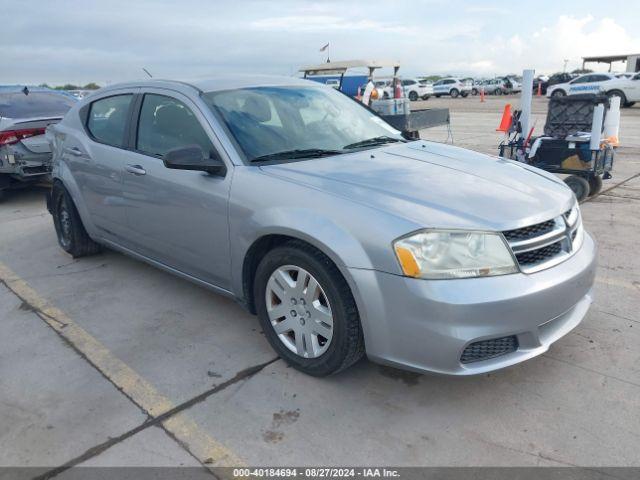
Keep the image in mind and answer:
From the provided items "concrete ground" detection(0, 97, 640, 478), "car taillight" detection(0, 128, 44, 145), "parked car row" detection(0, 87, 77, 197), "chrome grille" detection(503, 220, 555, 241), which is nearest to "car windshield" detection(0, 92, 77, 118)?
"parked car row" detection(0, 87, 77, 197)

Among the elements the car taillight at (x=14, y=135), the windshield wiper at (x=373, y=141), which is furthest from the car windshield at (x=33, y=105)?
the windshield wiper at (x=373, y=141)

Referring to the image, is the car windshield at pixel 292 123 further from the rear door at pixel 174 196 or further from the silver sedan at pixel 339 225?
the rear door at pixel 174 196

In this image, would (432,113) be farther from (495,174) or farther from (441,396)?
(441,396)

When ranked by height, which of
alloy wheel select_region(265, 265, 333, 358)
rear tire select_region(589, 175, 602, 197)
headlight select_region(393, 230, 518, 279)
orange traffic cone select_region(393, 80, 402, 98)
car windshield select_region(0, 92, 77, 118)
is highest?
car windshield select_region(0, 92, 77, 118)

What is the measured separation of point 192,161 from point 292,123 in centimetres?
80

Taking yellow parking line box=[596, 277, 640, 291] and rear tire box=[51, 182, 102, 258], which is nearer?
yellow parking line box=[596, 277, 640, 291]

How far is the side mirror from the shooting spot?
3.13m

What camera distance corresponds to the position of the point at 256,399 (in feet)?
9.39

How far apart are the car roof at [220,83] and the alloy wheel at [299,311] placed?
149cm

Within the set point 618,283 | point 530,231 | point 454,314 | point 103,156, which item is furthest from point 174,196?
point 618,283

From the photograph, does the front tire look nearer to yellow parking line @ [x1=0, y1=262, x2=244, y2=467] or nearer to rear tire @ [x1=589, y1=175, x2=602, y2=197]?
yellow parking line @ [x1=0, y1=262, x2=244, y2=467]

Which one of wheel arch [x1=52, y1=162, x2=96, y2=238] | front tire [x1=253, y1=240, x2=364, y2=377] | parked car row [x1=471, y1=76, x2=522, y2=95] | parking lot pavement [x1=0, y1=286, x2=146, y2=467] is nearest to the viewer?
parking lot pavement [x1=0, y1=286, x2=146, y2=467]

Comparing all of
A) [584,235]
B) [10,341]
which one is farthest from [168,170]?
[584,235]

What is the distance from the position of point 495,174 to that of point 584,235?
24.8 inches
